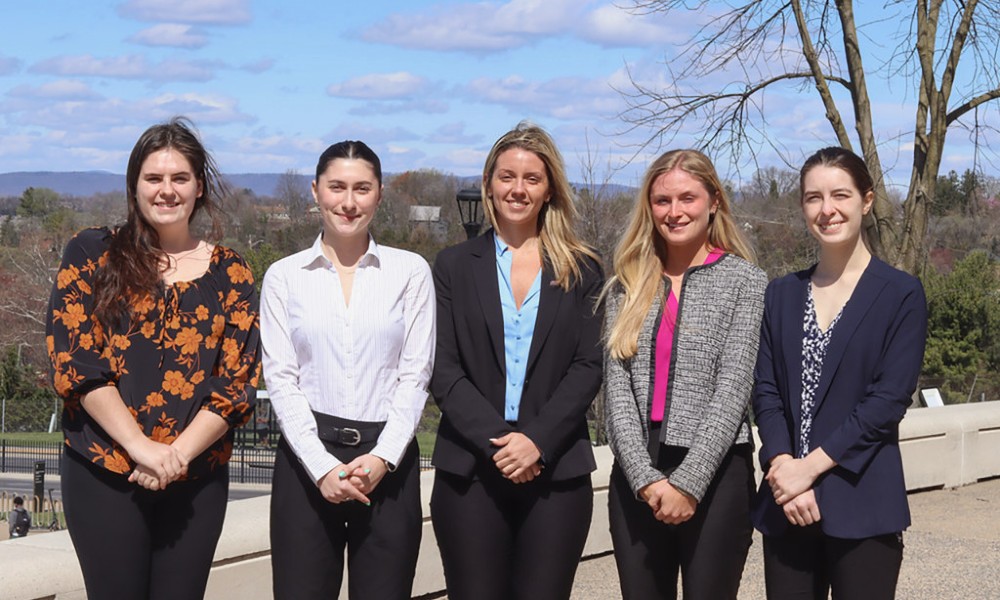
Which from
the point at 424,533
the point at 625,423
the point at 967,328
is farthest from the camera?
the point at 967,328

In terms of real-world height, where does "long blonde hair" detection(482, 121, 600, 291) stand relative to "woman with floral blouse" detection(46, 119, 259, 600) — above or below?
above

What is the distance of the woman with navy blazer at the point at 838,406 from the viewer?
3.80 meters

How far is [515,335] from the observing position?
4.24 meters

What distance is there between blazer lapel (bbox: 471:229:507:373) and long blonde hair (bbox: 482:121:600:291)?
0.45ft

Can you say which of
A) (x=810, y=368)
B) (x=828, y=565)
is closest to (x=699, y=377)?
(x=810, y=368)

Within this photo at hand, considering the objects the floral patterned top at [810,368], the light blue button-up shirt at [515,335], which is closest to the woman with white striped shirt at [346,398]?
the light blue button-up shirt at [515,335]

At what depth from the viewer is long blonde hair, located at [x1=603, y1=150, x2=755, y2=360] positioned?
4164 mm

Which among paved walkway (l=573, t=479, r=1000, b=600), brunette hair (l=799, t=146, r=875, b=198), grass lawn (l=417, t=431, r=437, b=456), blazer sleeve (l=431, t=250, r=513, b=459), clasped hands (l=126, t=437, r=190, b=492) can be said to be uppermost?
brunette hair (l=799, t=146, r=875, b=198)

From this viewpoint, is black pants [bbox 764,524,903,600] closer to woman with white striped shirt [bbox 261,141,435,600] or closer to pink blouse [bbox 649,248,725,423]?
pink blouse [bbox 649,248,725,423]

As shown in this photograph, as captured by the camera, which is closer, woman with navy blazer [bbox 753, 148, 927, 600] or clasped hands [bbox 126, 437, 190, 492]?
clasped hands [bbox 126, 437, 190, 492]

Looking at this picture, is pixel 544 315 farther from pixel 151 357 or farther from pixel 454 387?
pixel 151 357

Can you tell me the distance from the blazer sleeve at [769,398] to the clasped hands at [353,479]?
1297 mm

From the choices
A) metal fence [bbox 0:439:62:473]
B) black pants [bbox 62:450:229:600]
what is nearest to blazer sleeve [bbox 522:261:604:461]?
black pants [bbox 62:450:229:600]

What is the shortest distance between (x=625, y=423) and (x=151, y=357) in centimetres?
161
